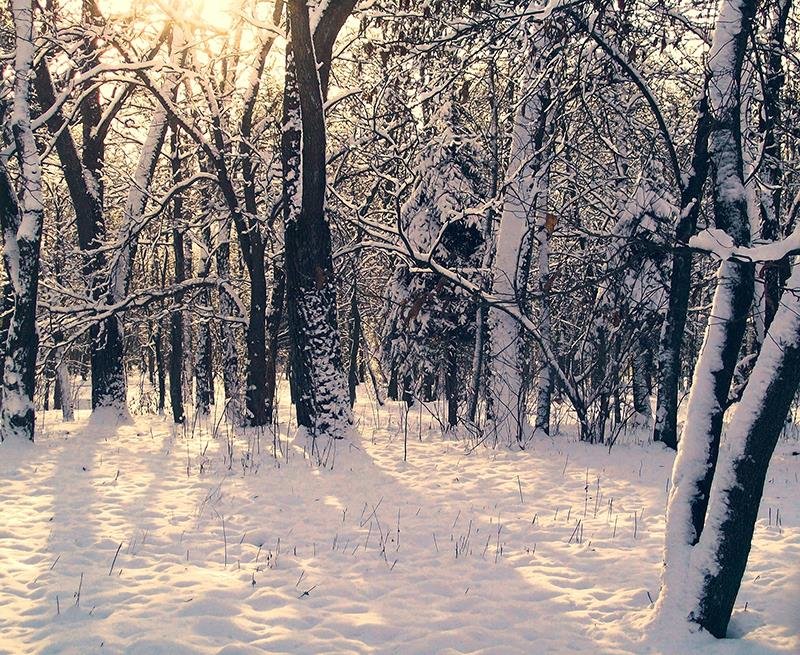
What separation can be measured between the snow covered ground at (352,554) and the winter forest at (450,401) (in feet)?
0.12

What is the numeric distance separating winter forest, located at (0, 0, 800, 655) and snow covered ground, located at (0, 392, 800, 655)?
1.4 inches

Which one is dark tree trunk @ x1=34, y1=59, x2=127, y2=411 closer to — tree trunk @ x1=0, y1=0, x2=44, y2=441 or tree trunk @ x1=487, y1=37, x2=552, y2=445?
tree trunk @ x1=0, y1=0, x2=44, y2=441

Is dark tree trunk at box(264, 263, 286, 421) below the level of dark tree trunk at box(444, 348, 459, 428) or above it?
above

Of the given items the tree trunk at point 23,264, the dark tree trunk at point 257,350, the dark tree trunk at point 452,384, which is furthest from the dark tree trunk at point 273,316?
the tree trunk at point 23,264

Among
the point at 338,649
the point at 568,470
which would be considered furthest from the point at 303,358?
the point at 338,649

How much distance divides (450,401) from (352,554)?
9.35 m

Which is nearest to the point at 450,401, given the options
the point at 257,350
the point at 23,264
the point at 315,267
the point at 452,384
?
the point at 452,384

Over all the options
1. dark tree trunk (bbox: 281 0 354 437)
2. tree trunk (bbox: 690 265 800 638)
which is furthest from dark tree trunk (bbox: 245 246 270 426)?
tree trunk (bbox: 690 265 800 638)

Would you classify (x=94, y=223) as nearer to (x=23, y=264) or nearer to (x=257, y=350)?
(x=23, y=264)

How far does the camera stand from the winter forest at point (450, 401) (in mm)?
4219

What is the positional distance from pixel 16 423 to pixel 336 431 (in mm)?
4978

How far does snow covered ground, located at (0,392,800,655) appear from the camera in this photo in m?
4.27

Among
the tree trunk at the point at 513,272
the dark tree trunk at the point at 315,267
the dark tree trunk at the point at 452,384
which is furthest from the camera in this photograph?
the dark tree trunk at the point at 452,384

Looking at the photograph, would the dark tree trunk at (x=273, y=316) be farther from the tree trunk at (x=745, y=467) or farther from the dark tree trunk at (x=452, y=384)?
the tree trunk at (x=745, y=467)
